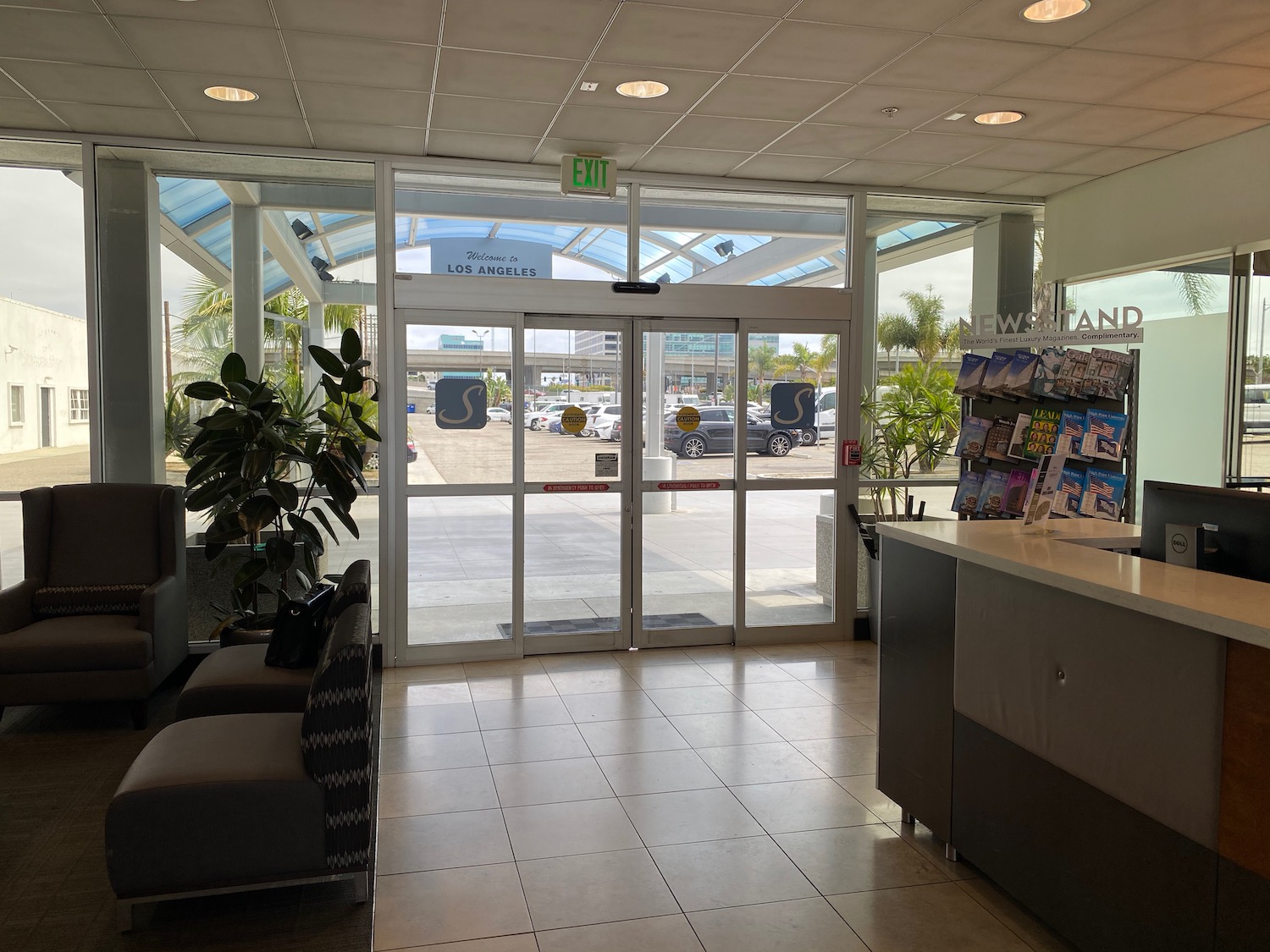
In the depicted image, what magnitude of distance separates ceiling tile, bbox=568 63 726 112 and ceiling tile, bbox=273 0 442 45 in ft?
2.62

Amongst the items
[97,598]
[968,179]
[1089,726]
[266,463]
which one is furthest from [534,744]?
[968,179]

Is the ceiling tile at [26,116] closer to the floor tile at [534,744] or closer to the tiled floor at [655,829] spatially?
the tiled floor at [655,829]

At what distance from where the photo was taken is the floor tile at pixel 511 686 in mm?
5602

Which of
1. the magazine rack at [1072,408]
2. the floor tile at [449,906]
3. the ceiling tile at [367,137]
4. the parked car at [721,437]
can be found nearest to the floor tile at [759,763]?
the floor tile at [449,906]

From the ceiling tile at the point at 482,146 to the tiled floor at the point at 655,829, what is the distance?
322 centimetres

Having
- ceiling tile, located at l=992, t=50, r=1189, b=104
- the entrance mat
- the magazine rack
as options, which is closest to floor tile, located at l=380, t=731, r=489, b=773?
the entrance mat

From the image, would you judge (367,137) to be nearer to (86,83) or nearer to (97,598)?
(86,83)

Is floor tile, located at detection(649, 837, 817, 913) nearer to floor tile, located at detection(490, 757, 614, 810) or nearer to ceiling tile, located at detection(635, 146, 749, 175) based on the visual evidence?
floor tile, located at detection(490, 757, 614, 810)

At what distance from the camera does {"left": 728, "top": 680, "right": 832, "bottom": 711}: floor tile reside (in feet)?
17.8

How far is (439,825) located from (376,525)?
2.80 m

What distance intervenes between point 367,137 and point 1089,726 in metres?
4.88

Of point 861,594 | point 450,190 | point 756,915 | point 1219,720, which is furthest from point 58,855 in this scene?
point 861,594

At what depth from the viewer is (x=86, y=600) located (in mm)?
5344

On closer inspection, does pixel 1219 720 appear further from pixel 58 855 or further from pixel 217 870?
pixel 58 855
